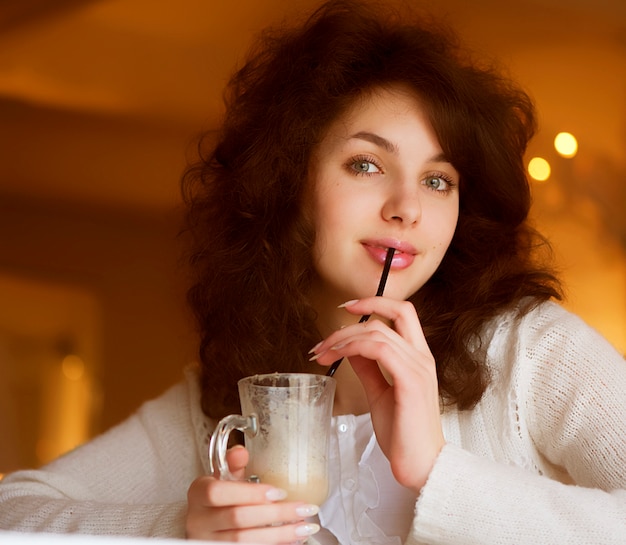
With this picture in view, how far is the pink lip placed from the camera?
170 cm

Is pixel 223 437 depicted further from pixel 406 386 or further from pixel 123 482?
pixel 123 482

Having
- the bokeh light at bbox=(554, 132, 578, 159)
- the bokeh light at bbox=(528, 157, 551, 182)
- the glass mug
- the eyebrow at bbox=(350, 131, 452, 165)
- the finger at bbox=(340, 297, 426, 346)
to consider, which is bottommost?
the glass mug

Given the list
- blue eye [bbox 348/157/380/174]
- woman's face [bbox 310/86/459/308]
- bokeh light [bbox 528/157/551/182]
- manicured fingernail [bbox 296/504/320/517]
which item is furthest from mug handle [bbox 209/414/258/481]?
bokeh light [bbox 528/157/551/182]

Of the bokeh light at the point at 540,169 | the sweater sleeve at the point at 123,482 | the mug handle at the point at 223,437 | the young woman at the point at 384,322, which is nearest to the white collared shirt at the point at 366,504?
the young woman at the point at 384,322

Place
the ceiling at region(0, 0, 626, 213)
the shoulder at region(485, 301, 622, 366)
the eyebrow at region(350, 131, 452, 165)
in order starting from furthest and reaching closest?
the ceiling at region(0, 0, 626, 213) → the eyebrow at region(350, 131, 452, 165) → the shoulder at region(485, 301, 622, 366)

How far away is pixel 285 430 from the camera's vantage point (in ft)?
4.26

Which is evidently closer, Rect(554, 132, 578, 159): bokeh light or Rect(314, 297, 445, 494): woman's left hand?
Rect(314, 297, 445, 494): woman's left hand

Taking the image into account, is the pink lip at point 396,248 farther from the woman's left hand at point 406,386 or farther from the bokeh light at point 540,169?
the bokeh light at point 540,169

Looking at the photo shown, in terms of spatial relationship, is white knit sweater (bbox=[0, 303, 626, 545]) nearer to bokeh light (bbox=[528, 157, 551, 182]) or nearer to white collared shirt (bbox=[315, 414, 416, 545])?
white collared shirt (bbox=[315, 414, 416, 545])

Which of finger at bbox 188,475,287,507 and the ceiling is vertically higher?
the ceiling

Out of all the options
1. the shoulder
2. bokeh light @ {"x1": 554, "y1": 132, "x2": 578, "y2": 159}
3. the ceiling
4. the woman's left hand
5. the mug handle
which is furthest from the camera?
bokeh light @ {"x1": 554, "y1": 132, "x2": 578, "y2": 159}

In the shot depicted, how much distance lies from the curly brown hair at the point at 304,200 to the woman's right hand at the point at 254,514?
57 centimetres

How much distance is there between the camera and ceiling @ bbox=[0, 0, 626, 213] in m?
3.79

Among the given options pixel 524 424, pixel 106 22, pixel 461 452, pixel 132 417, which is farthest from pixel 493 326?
pixel 106 22
